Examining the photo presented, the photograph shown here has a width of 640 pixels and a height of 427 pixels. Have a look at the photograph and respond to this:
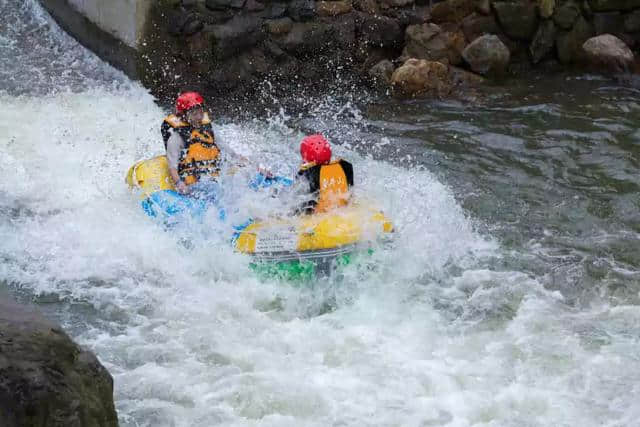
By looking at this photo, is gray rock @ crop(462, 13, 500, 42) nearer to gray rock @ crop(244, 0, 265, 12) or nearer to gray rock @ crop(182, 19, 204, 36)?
gray rock @ crop(244, 0, 265, 12)

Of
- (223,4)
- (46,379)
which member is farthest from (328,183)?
(223,4)

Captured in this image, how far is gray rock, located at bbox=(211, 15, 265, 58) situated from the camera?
33.1ft

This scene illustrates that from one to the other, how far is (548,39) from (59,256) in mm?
7032

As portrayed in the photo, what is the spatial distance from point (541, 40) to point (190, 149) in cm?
571

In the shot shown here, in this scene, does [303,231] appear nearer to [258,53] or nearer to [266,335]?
[266,335]

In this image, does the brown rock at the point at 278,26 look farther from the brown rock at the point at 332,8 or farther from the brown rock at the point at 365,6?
the brown rock at the point at 365,6

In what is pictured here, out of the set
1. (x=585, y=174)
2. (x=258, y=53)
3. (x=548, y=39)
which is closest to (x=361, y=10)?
(x=258, y=53)

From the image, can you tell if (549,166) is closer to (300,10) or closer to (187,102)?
(187,102)

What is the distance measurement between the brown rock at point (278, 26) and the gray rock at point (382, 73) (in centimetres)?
118

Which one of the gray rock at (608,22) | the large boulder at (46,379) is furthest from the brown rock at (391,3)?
the large boulder at (46,379)

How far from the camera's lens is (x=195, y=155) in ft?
23.3

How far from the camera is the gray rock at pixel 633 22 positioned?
35.9ft

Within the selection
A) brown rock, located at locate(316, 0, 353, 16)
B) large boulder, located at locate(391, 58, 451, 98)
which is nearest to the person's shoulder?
large boulder, located at locate(391, 58, 451, 98)

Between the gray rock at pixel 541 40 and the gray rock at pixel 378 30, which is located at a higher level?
the gray rock at pixel 378 30
